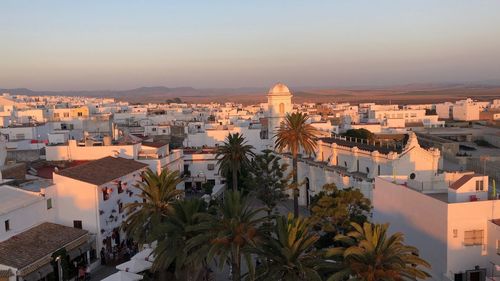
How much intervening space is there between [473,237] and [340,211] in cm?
884

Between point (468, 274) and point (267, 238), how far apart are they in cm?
870

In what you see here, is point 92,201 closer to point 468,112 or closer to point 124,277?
point 124,277

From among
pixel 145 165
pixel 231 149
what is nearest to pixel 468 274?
pixel 231 149

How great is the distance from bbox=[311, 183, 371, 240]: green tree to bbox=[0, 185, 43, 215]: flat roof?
16.4m

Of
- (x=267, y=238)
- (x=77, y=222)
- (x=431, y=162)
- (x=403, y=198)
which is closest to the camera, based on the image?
(x=267, y=238)

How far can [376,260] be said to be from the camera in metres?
16.0

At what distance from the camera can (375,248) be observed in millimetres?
16484

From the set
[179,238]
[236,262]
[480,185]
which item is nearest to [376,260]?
[236,262]

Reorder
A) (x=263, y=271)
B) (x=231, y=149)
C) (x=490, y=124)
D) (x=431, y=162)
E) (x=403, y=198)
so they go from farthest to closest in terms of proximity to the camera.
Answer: (x=490, y=124) → (x=231, y=149) → (x=431, y=162) → (x=403, y=198) → (x=263, y=271)

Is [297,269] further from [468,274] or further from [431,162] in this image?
[431,162]

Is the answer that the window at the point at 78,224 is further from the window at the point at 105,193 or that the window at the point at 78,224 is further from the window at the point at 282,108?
the window at the point at 282,108

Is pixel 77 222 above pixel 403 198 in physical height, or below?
below

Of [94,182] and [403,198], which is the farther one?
[94,182]

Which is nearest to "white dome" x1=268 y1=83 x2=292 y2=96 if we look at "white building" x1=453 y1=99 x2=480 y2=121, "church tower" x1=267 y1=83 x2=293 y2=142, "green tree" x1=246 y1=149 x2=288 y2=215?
"church tower" x1=267 y1=83 x2=293 y2=142
